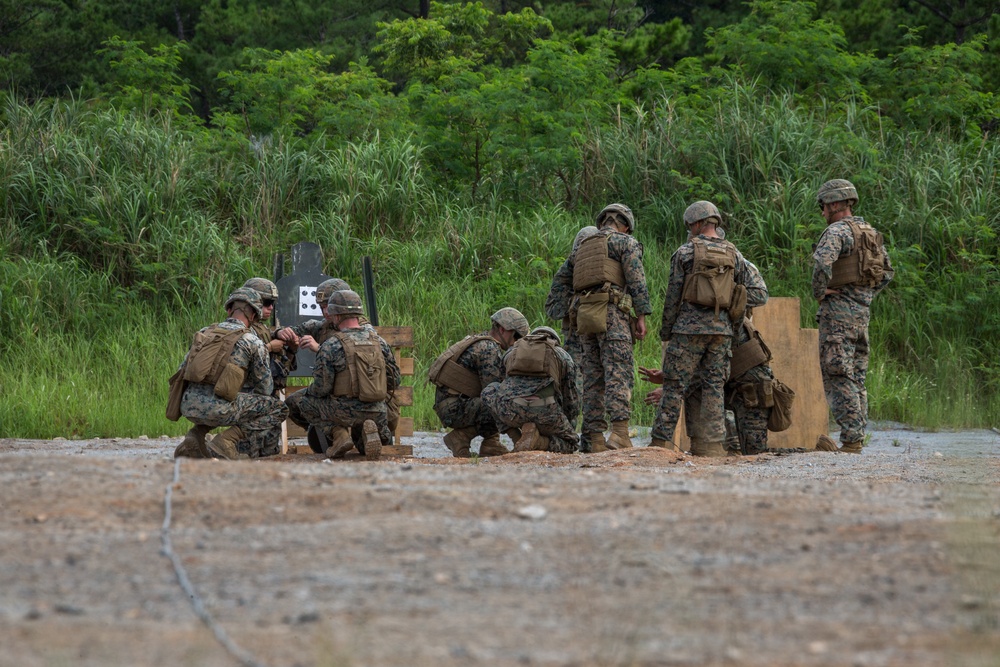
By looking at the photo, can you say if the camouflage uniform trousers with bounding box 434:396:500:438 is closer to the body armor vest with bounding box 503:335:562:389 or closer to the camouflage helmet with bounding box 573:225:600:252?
the body armor vest with bounding box 503:335:562:389

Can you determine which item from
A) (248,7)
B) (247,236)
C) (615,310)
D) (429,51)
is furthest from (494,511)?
(248,7)

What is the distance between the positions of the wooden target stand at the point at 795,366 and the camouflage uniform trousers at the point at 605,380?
1384 millimetres

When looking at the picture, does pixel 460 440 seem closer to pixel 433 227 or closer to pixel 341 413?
pixel 341 413

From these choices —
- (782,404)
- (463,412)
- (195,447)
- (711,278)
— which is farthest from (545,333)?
(195,447)

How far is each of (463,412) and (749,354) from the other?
2.37 metres

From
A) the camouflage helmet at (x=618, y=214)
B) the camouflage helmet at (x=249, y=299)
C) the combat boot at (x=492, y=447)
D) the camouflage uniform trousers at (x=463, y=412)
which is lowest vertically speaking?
the combat boot at (x=492, y=447)

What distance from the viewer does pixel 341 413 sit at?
9.61m

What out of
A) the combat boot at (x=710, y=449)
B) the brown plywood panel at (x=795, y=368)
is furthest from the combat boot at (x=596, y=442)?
the brown plywood panel at (x=795, y=368)

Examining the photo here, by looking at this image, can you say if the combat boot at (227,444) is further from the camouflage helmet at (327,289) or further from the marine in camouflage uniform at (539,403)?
the marine in camouflage uniform at (539,403)

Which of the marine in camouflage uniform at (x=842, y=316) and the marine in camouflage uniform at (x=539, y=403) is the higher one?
the marine in camouflage uniform at (x=842, y=316)

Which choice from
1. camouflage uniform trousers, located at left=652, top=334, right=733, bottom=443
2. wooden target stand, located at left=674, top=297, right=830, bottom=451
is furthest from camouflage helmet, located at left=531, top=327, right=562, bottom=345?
wooden target stand, located at left=674, top=297, right=830, bottom=451

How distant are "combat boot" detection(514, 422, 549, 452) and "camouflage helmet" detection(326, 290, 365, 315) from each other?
1571 millimetres

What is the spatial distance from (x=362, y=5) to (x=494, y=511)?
22320 mm

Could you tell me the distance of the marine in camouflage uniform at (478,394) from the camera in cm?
1036
